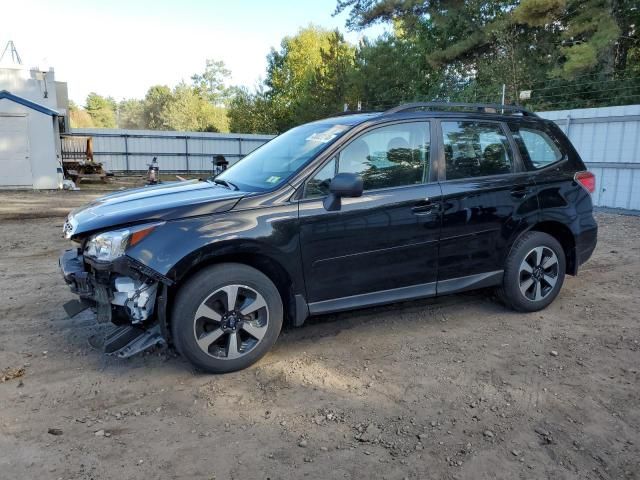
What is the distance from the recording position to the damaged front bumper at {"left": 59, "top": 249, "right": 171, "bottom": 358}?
3.32 metres

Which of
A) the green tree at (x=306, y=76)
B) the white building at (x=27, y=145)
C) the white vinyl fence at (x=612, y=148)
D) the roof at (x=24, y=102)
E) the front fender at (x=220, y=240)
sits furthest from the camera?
the green tree at (x=306, y=76)

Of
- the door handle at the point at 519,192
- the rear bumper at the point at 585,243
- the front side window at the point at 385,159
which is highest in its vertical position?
the front side window at the point at 385,159

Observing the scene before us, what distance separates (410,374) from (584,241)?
2.49 metres

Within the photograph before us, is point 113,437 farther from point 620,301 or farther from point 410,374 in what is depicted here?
point 620,301

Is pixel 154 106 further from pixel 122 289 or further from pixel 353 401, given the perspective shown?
pixel 353 401

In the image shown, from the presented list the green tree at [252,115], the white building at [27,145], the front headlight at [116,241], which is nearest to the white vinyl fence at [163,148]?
the white building at [27,145]

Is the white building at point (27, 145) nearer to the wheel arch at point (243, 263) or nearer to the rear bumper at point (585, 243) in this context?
the wheel arch at point (243, 263)

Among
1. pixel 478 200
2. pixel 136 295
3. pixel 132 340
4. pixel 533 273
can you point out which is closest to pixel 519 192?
pixel 478 200

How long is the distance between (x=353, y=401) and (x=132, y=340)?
1558 millimetres

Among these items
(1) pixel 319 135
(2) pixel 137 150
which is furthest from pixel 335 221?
(2) pixel 137 150

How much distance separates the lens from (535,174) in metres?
4.66

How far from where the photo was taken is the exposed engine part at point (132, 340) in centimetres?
346

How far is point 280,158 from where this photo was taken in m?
4.24

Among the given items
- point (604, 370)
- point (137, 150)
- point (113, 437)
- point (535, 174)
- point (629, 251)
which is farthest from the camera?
point (137, 150)
